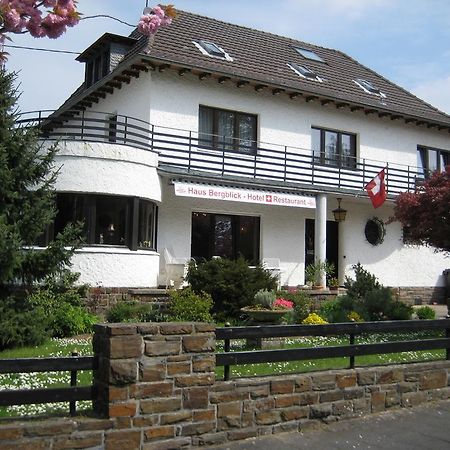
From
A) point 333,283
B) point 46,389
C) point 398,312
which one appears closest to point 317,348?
point 46,389

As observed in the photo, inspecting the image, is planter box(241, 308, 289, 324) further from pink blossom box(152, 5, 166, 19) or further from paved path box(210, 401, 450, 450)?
pink blossom box(152, 5, 166, 19)

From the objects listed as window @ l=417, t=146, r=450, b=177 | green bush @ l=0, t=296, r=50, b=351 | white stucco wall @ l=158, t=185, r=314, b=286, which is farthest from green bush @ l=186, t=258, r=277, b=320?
window @ l=417, t=146, r=450, b=177

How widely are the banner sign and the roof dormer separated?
5774mm

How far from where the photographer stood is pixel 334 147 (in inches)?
845

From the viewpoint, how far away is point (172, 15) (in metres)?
3.77

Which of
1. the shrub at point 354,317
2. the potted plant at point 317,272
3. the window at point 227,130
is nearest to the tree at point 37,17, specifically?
the shrub at point 354,317

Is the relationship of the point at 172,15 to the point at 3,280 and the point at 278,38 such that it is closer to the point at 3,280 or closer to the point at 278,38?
the point at 3,280

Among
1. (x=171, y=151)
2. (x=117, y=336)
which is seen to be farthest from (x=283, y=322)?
(x=117, y=336)

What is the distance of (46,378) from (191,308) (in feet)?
17.9

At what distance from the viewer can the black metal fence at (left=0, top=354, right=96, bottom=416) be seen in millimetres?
4965

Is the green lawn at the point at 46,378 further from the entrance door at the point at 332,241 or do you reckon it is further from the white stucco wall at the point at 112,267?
the entrance door at the point at 332,241

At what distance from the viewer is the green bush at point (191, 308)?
12.9 m

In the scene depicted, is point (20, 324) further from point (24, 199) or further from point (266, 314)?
point (266, 314)

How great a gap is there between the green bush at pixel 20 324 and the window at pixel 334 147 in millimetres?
12252
